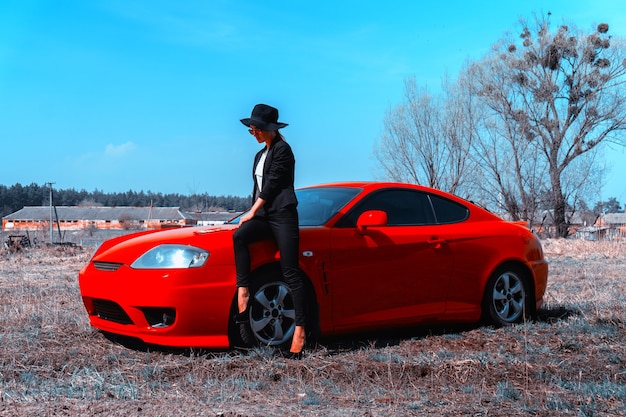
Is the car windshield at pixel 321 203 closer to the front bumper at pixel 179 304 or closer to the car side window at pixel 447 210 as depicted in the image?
the car side window at pixel 447 210

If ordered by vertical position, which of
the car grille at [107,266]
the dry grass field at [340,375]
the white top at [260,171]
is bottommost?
the dry grass field at [340,375]

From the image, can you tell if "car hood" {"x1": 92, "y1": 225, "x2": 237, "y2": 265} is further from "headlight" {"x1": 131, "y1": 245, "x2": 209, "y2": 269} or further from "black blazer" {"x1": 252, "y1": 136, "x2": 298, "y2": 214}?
"black blazer" {"x1": 252, "y1": 136, "x2": 298, "y2": 214}

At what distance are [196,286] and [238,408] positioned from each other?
1489 mm

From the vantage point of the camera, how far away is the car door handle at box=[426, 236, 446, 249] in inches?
259

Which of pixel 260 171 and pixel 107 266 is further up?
pixel 260 171

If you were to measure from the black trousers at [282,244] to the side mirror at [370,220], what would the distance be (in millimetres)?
690

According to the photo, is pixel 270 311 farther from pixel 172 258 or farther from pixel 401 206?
pixel 401 206

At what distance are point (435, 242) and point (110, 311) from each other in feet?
9.45

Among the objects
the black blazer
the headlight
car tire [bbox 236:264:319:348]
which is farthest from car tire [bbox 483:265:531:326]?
the headlight

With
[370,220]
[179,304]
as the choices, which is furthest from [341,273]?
[179,304]

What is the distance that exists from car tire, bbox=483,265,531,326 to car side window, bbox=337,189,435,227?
91 cm

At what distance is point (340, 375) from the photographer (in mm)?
4996

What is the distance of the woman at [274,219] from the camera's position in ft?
18.1

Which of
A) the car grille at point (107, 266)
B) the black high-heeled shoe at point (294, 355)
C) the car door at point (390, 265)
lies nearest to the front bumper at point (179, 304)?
the car grille at point (107, 266)
